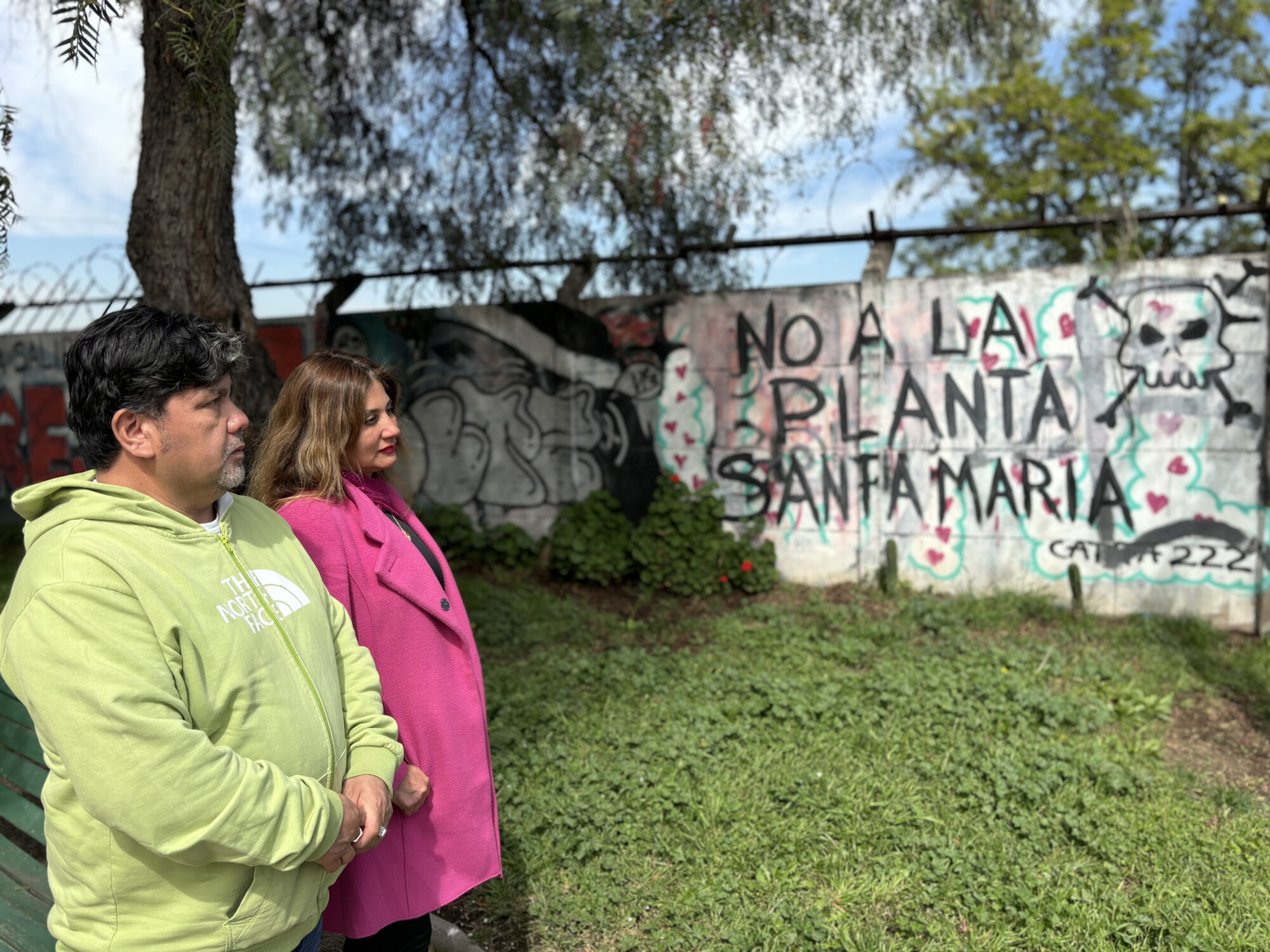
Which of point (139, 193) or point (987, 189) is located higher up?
point (987, 189)

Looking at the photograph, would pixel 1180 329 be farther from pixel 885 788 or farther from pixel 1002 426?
pixel 885 788

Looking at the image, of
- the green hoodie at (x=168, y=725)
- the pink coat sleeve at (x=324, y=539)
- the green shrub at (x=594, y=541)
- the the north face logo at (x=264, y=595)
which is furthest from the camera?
the green shrub at (x=594, y=541)

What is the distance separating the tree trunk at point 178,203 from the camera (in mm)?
3439

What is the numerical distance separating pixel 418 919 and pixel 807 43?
497 cm

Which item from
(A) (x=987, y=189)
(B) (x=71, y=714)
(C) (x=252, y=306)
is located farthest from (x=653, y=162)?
(A) (x=987, y=189)

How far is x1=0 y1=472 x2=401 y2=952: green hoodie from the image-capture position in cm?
124

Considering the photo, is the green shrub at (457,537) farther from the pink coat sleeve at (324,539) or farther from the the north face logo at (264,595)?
the the north face logo at (264,595)

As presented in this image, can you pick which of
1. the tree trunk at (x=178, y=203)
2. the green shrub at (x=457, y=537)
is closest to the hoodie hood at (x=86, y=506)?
the tree trunk at (x=178, y=203)

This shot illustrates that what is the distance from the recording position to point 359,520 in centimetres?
200

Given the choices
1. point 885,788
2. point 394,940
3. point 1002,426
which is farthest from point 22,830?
point 1002,426

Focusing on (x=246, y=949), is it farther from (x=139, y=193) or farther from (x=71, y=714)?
(x=139, y=193)

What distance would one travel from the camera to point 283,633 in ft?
5.01

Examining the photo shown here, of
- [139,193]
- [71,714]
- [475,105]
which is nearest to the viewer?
[71,714]

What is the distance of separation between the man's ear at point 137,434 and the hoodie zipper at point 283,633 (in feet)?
0.59
